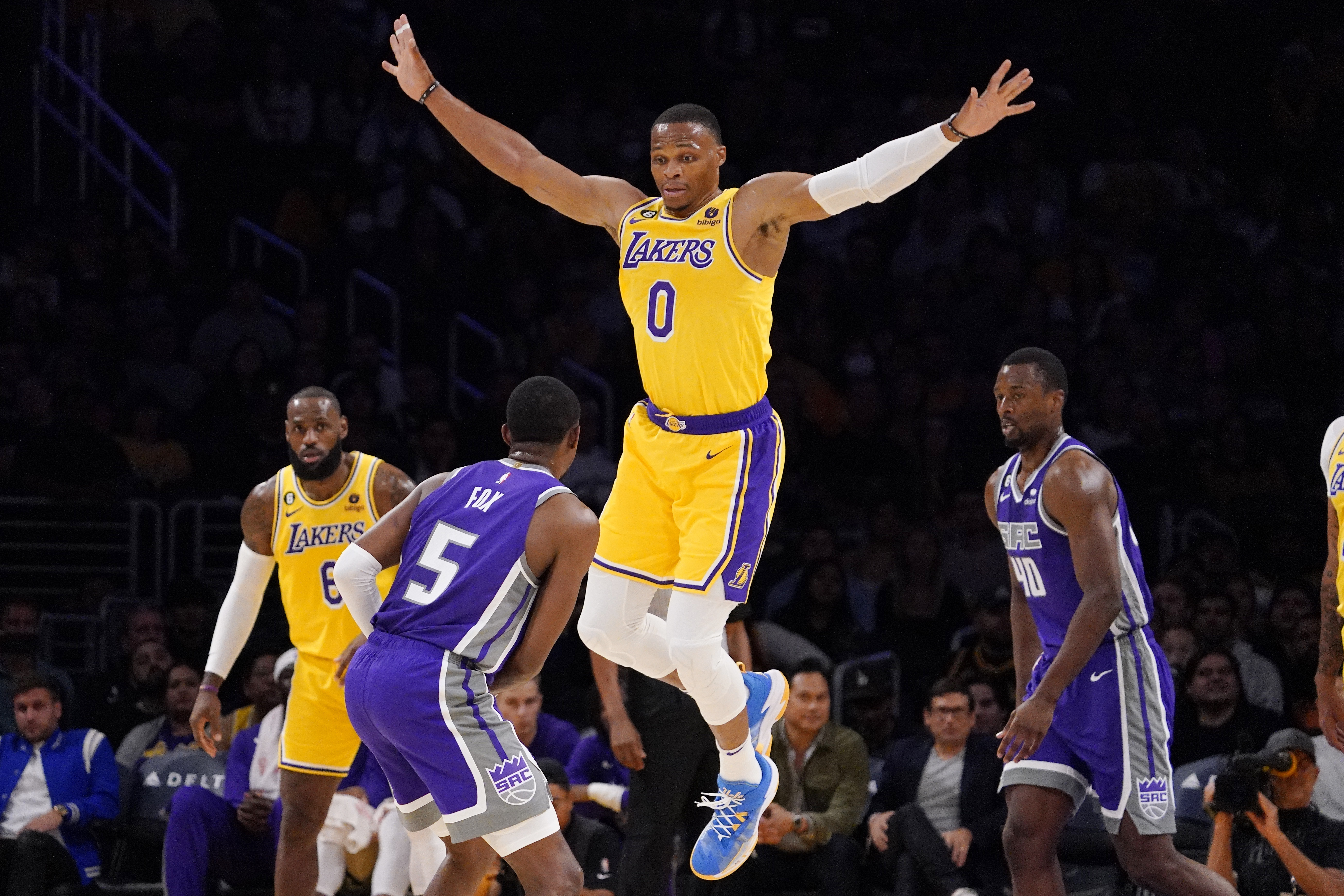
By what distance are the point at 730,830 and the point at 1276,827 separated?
274 cm

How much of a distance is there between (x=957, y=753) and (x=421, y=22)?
9171 mm

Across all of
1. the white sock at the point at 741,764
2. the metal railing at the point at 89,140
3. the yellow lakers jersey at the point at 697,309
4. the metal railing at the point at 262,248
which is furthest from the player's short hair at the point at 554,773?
the metal railing at the point at 89,140

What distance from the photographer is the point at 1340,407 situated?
12438 millimetres

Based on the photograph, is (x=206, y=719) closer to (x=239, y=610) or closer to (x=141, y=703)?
(x=239, y=610)

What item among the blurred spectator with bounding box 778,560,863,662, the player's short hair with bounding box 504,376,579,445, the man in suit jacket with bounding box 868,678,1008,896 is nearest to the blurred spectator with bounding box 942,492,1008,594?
the blurred spectator with bounding box 778,560,863,662

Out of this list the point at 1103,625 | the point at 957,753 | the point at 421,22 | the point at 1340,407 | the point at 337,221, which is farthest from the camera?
the point at 421,22

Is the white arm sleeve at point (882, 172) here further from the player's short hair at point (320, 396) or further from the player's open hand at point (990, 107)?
the player's short hair at point (320, 396)

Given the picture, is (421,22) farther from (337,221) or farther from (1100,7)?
(1100,7)

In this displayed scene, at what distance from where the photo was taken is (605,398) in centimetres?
1231

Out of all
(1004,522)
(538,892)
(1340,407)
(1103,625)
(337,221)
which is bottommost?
(538,892)

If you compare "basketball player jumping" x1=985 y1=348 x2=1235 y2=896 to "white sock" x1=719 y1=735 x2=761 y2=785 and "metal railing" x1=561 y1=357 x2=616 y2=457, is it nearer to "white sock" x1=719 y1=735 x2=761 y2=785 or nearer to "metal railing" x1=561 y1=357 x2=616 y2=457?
"white sock" x1=719 y1=735 x2=761 y2=785

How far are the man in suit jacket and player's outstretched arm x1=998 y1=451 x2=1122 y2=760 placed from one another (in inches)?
104

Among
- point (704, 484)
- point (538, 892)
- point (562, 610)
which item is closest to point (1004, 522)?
point (704, 484)

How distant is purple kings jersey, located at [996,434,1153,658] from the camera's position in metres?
6.04
